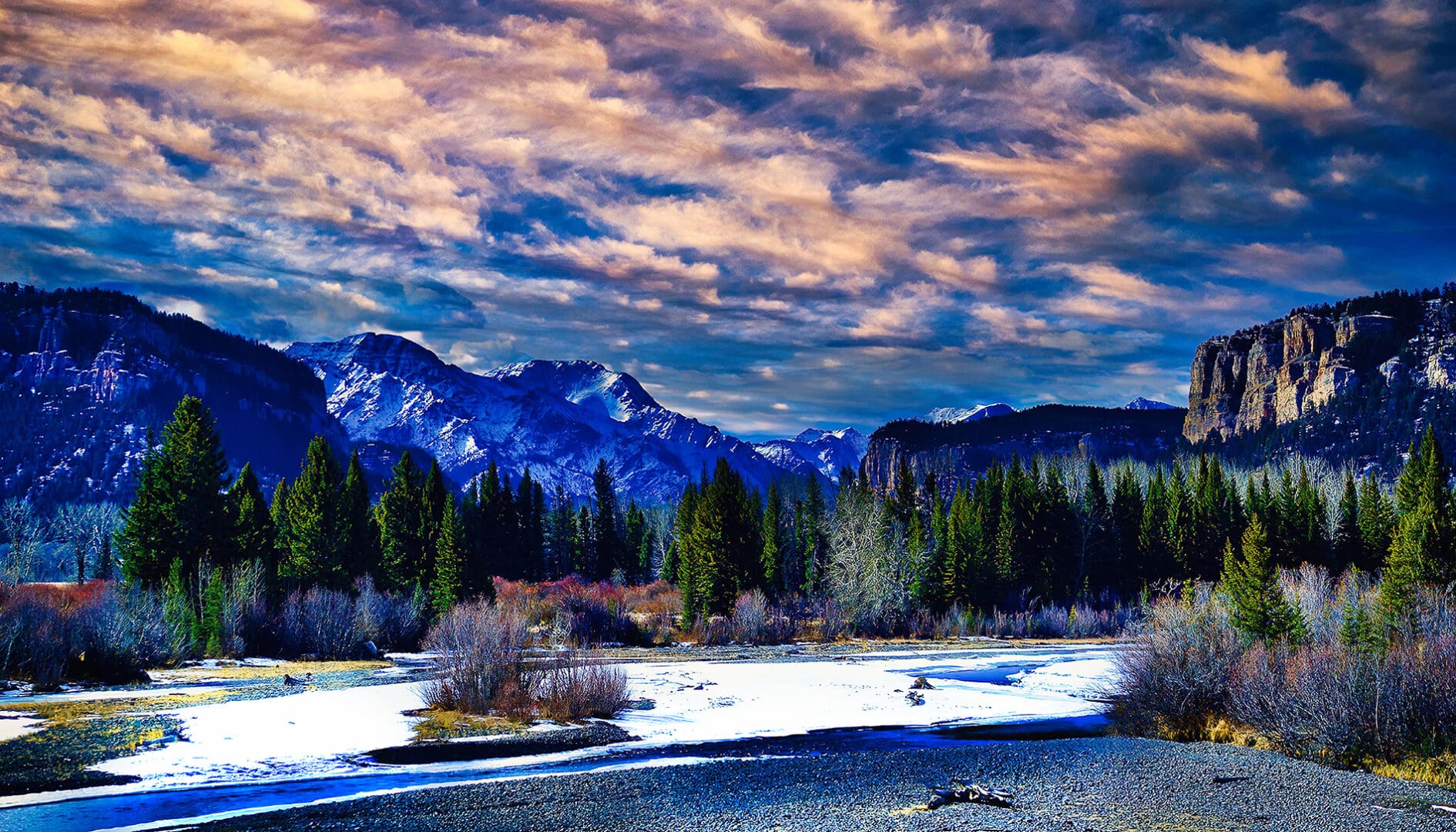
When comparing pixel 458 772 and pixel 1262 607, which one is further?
pixel 1262 607

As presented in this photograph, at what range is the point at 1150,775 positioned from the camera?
74.7 ft

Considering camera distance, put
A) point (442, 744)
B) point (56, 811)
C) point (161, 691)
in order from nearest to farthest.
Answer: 1. point (56, 811)
2. point (442, 744)
3. point (161, 691)

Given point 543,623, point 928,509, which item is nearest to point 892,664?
point 543,623

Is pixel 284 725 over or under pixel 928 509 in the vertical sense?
under

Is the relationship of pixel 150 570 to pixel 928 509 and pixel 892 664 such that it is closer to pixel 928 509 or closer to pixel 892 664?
pixel 892 664

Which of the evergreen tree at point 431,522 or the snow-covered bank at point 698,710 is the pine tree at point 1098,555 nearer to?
the snow-covered bank at point 698,710

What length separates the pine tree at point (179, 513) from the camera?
51469 mm

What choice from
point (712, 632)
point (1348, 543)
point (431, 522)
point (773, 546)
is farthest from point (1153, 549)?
point (431, 522)

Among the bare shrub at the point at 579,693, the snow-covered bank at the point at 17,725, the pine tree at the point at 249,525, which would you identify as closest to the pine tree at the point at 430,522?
the pine tree at the point at 249,525

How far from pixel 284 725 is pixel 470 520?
67.1 metres

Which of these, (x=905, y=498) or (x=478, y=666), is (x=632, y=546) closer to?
(x=905, y=498)

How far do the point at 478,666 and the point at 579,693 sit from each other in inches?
136

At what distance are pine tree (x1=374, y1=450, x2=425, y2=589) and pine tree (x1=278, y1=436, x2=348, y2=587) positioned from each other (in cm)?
1044

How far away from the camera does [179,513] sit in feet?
171
